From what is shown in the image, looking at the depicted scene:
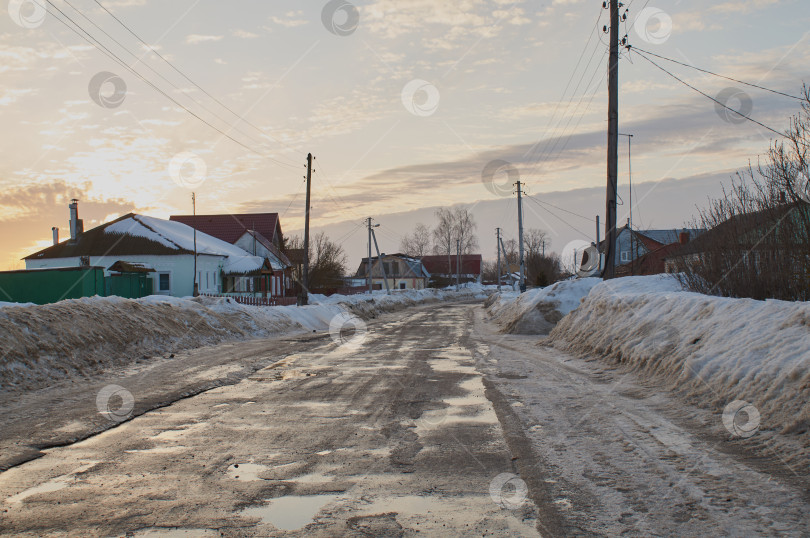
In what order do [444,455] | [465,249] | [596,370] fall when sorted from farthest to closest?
[465,249] → [596,370] → [444,455]

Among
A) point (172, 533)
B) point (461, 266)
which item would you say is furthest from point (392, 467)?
point (461, 266)

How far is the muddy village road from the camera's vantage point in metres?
3.94

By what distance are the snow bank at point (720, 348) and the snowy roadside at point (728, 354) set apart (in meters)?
0.01

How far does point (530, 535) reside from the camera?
3719mm

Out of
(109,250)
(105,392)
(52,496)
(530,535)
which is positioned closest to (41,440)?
(52,496)

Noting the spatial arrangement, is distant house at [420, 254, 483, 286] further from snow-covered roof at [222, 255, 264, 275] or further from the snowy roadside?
the snowy roadside

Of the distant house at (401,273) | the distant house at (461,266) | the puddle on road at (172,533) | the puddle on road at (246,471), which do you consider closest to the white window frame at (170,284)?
the puddle on road at (246,471)

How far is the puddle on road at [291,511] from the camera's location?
3957 millimetres

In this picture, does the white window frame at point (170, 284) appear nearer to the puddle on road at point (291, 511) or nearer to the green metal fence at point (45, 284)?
the green metal fence at point (45, 284)

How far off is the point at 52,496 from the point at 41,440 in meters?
2.01

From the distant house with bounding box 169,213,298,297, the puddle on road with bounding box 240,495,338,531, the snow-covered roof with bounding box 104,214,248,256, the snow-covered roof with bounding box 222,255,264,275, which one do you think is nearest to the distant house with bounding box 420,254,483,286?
the distant house with bounding box 169,213,298,297

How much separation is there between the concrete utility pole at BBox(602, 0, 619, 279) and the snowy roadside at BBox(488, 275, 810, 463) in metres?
5.10

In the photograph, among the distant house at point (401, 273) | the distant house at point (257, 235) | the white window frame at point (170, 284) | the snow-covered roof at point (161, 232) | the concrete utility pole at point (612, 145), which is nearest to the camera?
the concrete utility pole at point (612, 145)

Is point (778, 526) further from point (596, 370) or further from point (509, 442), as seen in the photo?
point (596, 370)
